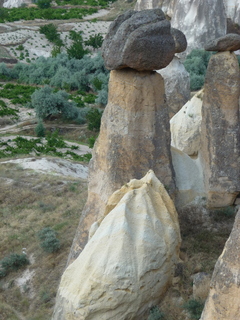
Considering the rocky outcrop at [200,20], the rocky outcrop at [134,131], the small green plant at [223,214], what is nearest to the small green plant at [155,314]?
the rocky outcrop at [134,131]

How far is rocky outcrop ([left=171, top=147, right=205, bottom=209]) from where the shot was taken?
10.2 meters

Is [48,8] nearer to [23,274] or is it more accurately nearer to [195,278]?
[23,274]

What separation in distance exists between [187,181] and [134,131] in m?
1.50

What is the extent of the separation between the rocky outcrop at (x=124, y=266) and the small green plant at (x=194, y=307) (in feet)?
1.69

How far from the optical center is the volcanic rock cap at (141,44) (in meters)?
9.03

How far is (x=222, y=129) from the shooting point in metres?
9.98

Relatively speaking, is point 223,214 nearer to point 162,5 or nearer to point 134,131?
point 134,131

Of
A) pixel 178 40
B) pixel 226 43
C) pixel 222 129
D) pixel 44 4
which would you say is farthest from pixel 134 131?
pixel 44 4

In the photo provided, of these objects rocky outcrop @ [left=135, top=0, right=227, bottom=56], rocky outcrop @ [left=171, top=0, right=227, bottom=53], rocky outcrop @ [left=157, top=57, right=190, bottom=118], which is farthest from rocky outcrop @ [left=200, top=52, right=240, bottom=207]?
rocky outcrop @ [left=171, top=0, right=227, bottom=53]

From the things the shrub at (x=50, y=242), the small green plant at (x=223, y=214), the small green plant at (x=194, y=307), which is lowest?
the shrub at (x=50, y=242)

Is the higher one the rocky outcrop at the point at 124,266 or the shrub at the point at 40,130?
the rocky outcrop at the point at 124,266

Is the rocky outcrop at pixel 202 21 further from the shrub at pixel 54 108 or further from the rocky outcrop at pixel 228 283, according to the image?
the rocky outcrop at pixel 228 283

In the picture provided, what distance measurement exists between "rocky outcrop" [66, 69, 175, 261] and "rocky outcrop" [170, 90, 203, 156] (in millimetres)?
2148

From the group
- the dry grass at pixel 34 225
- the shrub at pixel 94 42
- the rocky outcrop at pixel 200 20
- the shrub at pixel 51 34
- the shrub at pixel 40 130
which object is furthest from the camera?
the shrub at pixel 94 42
